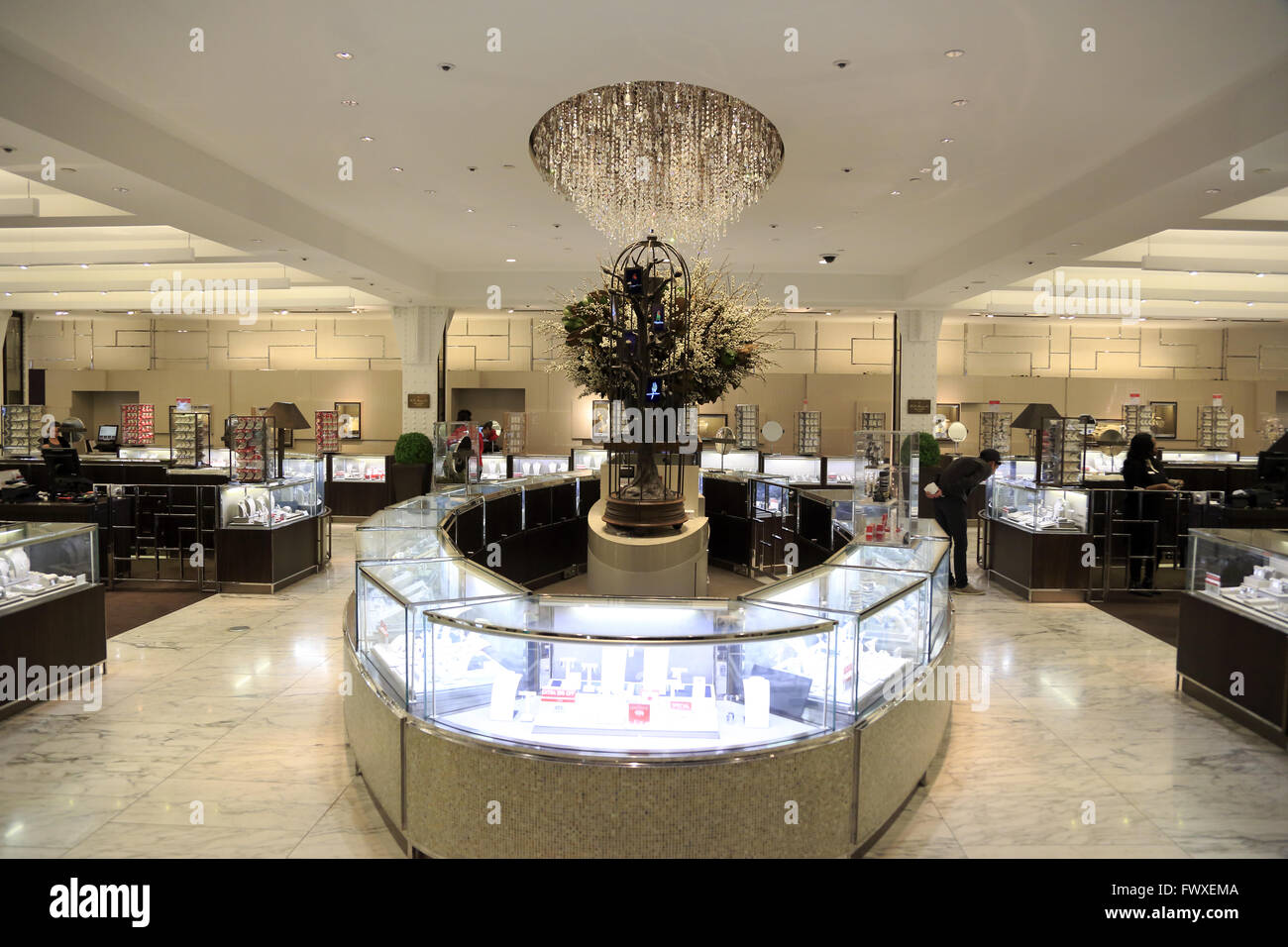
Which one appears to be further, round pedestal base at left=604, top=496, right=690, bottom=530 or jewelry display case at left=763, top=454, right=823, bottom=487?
jewelry display case at left=763, top=454, right=823, bottom=487

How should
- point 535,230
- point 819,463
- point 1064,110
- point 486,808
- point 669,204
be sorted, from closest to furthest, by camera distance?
point 486,808
point 1064,110
point 669,204
point 535,230
point 819,463

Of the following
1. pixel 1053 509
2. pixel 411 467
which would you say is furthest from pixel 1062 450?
pixel 411 467

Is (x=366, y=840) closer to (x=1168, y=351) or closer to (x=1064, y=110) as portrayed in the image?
(x=1064, y=110)

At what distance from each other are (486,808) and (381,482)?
1141 centimetres

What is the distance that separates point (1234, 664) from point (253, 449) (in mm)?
8407

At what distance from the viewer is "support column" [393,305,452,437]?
14.2 meters

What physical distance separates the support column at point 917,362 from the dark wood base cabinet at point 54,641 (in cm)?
1131

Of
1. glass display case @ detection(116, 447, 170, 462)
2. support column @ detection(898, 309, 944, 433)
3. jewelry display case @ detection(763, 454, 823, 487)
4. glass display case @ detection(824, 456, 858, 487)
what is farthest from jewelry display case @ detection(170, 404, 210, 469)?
support column @ detection(898, 309, 944, 433)

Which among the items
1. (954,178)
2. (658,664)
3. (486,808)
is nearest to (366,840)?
(486,808)

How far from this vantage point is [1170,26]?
4500mm

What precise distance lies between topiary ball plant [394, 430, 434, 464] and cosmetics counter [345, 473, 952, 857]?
10.1 meters

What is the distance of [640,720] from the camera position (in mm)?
3049

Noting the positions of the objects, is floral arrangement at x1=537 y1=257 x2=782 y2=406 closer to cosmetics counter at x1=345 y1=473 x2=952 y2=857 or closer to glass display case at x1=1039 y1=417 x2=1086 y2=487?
cosmetics counter at x1=345 y1=473 x2=952 y2=857

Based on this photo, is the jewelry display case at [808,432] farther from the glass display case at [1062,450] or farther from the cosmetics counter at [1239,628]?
the cosmetics counter at [1239,628]
